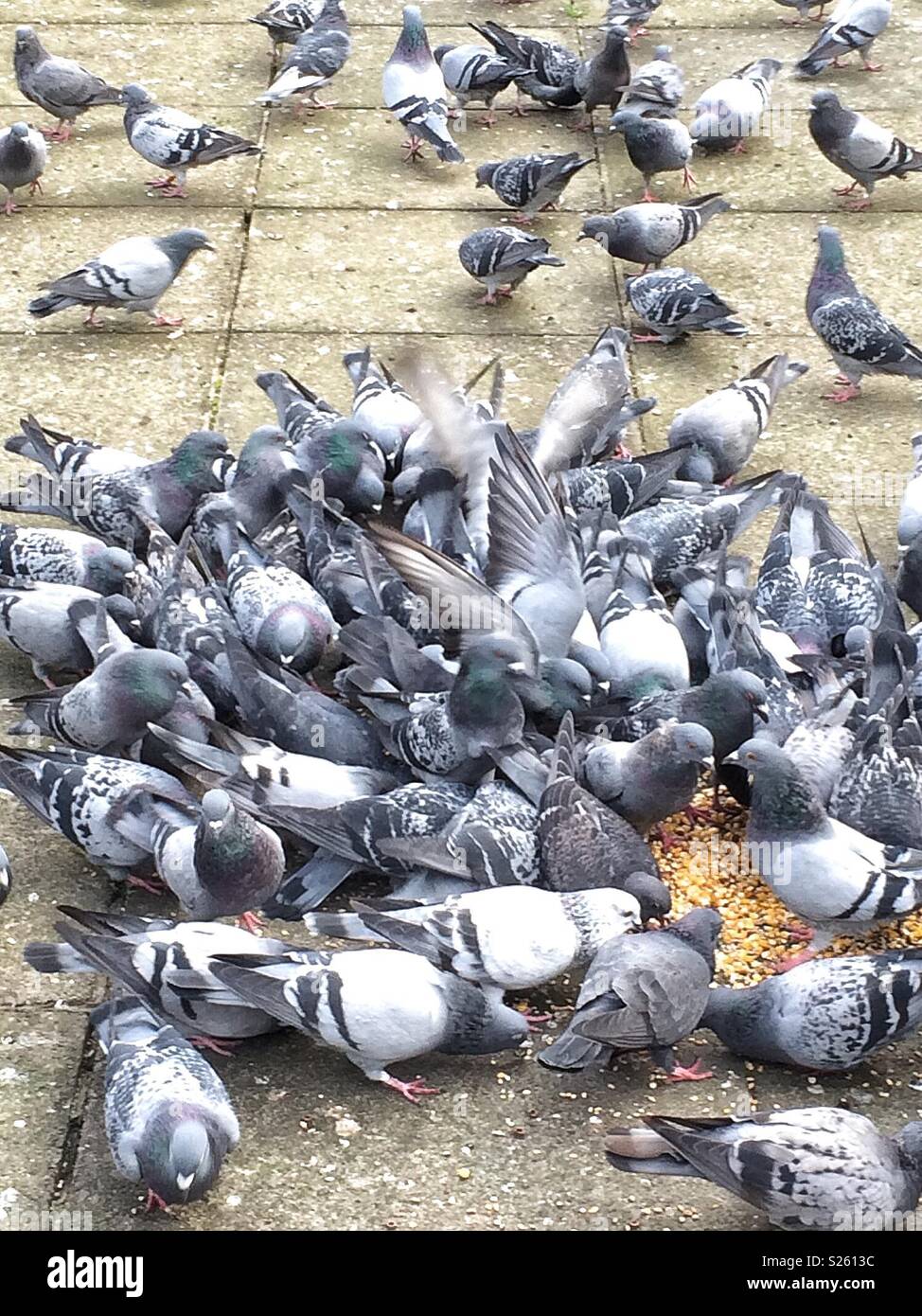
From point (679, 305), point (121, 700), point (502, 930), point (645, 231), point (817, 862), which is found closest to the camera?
point (502, 930)

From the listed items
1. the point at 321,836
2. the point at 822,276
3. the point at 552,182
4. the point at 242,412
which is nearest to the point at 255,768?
the point at 321,836

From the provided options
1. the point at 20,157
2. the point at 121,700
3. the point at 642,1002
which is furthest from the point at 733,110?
the point at 642,1002

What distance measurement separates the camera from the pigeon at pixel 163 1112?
13.5 ft

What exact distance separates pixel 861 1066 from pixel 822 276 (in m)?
4.41

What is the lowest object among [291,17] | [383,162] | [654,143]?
[383,162]

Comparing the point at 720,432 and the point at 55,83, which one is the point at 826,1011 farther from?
A: the point at 55,83

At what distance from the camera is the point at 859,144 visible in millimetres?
9414

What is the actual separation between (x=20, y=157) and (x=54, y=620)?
4211mm

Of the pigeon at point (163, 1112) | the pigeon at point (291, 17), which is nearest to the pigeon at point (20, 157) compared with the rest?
the pigeon at point (291, 17)

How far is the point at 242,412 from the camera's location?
771 centimetres

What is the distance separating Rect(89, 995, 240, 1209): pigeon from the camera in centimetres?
411

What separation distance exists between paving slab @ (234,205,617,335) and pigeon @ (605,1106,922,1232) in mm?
5043

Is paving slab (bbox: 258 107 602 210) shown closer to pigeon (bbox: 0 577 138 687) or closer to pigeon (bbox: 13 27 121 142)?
pigeon (bbox: 13 27 121 142)

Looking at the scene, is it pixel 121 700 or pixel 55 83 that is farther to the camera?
pixel 55 83
